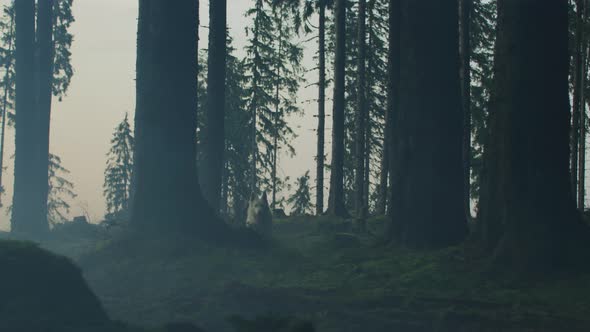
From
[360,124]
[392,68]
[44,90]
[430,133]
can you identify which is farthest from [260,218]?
[44,90]

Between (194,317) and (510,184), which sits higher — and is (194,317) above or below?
below

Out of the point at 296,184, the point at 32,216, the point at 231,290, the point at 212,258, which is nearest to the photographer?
the point at 231,290

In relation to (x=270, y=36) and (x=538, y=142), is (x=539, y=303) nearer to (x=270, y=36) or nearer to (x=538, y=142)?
(x=538, y=142)

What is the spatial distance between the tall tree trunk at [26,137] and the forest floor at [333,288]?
1256cm

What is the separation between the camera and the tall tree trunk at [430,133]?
45.4 ft

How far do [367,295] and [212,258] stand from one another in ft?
15.2

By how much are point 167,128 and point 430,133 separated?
18.9 feet

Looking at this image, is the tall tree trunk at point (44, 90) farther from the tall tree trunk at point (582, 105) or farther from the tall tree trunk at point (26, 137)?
the tall tree trunk at point (582, 105)

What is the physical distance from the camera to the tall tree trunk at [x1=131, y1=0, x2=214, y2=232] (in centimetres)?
1574

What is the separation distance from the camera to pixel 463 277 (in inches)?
433

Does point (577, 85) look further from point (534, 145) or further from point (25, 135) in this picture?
point (25, 135)

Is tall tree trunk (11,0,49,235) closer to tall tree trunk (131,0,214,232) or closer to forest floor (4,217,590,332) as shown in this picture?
forest floor (4,217,590,332)

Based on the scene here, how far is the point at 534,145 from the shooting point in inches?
425

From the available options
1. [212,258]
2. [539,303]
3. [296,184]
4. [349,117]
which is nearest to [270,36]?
[349,117]
